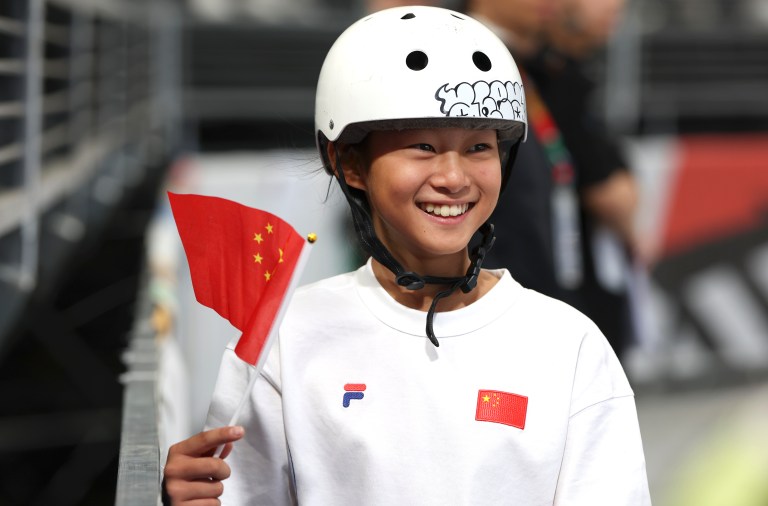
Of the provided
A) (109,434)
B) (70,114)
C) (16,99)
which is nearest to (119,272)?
(70,114)

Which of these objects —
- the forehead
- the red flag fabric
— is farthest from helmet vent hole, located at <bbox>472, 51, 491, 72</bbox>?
the red flag fabric

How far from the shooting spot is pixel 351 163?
2.35m

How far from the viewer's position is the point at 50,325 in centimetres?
431

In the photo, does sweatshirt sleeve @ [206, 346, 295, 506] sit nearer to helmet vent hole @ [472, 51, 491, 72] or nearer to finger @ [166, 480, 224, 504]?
finger @ [166, 480, 224, 504]

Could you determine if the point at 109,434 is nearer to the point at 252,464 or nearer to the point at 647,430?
the point at 252,464

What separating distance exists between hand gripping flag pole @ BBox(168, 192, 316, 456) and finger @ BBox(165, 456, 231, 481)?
59mm

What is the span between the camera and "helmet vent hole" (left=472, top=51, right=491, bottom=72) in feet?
7.33

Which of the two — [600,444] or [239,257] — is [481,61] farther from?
[600,444]

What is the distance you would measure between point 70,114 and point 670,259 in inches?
152

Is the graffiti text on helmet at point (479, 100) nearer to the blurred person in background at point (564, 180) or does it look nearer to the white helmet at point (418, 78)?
the white helmet at point (418, 78)

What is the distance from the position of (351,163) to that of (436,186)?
0.82 ft

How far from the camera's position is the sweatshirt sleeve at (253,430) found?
2127 mm

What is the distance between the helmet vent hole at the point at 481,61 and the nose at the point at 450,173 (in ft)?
0.58

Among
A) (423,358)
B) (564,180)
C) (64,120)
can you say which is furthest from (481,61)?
(64,120)
